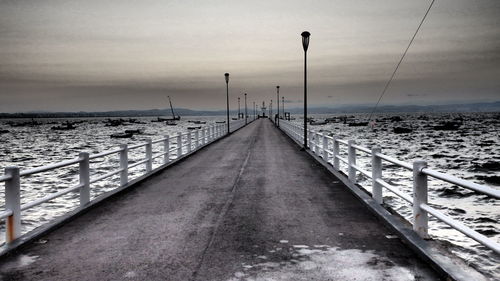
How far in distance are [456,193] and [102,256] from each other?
16.4m

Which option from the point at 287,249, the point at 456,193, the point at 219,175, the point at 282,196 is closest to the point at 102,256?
the point at 287,249

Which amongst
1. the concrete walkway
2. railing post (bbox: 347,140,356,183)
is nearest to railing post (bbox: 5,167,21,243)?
the concrete walkway

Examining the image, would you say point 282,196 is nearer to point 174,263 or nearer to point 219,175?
point 219,175

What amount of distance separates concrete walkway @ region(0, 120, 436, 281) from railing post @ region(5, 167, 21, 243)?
0.39 meters

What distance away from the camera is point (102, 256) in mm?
5578

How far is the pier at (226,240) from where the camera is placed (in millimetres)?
4977

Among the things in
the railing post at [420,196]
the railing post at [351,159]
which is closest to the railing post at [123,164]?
the railing post at [351,159]

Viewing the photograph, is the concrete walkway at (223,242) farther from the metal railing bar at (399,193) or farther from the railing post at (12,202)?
the metal railing bar at (399,193)

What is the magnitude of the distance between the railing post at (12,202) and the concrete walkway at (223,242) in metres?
0.39

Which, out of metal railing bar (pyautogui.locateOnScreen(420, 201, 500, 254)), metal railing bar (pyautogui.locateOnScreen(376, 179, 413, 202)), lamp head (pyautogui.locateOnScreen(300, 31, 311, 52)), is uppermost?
lamp head (pyautogui.locateOnScreen(300, 31, 311, 52))

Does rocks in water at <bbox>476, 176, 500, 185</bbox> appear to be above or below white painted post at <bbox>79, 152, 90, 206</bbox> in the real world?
below

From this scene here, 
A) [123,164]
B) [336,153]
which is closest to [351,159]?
[336,153]

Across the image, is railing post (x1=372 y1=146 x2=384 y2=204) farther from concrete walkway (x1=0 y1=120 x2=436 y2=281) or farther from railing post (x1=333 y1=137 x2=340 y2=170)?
railing post (x1=333 y1=137 x2=340 y2=170)

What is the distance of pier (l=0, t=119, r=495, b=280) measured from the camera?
16.3 ft
